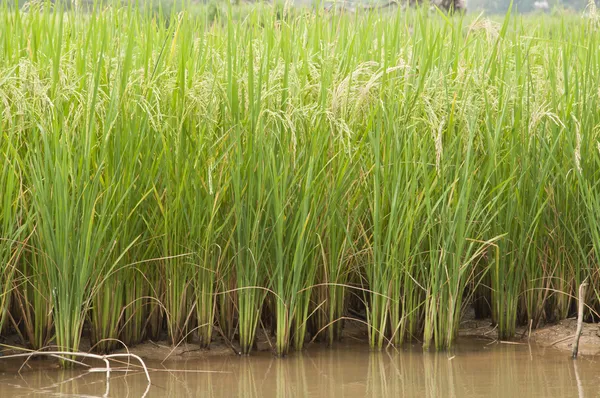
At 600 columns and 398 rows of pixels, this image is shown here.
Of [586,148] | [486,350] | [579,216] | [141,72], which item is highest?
Result: [141,72]

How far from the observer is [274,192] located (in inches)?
119

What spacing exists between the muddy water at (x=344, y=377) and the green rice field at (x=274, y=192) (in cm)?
11

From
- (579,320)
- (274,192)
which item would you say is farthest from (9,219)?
(579,320)

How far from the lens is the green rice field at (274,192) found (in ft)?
9.75

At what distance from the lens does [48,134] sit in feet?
9.69

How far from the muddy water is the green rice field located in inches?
4.5

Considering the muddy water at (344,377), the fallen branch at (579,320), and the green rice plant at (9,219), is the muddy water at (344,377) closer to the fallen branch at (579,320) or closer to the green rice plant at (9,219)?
the fallen branch at (579,320)

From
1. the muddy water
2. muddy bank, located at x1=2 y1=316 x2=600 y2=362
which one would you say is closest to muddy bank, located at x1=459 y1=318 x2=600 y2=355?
muddy bank, located at x1=2 y1=316 x2=600 y2=362

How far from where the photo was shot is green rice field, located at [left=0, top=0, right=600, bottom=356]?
297 centimetres

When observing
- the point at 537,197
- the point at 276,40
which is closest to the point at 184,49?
the point at 276,40

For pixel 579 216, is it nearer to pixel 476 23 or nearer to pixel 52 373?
pixel 476 23

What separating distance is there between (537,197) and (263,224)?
112 centimetres

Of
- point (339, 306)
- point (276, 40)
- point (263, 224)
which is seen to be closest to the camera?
point (263, 224)

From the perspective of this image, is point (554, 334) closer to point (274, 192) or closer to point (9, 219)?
point (274, 192)
